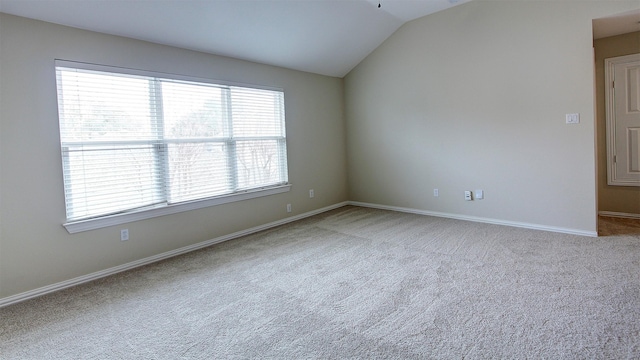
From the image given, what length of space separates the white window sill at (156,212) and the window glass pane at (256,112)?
0.81 metres

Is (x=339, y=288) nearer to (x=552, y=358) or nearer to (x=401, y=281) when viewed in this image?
(x=401, y=281)

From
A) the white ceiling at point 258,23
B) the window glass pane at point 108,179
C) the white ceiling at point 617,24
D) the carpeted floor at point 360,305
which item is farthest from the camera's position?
the white ceiling at point 617,24

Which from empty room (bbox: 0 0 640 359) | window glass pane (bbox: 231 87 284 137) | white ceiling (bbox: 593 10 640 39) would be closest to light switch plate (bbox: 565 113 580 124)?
empty room (bbox: 0 0 640 359)

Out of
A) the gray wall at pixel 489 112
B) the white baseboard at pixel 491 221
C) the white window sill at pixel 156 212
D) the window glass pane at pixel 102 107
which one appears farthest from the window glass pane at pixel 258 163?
the white baseboard at pixel 491 221

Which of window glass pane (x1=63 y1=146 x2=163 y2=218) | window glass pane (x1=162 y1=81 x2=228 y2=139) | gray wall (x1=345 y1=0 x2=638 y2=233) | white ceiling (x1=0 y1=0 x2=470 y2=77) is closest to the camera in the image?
white ceiling (x1=0 y1=0 x2=470 y2=77)

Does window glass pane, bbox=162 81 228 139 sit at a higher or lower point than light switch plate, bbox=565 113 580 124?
higher

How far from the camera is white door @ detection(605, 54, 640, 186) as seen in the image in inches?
167

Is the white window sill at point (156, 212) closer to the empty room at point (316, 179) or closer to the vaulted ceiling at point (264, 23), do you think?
the empty room at point (316, 179)

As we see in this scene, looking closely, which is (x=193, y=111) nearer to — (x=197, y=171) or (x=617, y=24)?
(x=197, y=171)

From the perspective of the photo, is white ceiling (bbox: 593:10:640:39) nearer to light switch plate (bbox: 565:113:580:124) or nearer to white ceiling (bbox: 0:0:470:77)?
light switch plate (bbox: 565:113:580:124)

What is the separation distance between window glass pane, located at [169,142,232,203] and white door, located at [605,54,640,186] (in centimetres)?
512

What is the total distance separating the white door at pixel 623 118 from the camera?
4242 millimetres

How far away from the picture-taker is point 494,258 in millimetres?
3225

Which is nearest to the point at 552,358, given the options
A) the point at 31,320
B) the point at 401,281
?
the point at 401,281
